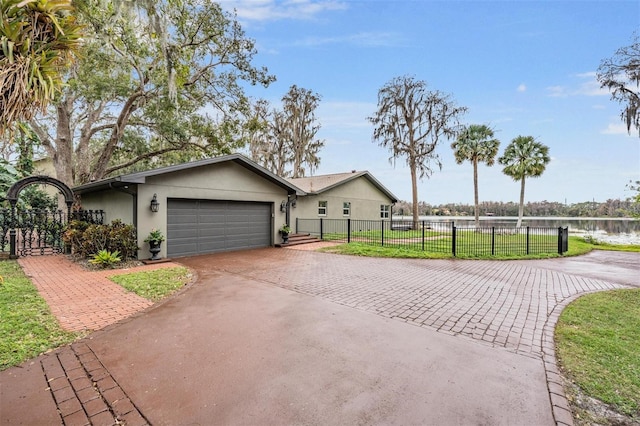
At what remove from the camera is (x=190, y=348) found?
3.51 metres

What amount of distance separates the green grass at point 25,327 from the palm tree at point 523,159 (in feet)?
95.1

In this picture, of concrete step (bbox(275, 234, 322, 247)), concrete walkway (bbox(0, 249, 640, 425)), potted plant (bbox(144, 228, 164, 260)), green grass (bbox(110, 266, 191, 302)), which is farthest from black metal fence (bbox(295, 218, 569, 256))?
green grass (bbox(110, 266, 191, 302))

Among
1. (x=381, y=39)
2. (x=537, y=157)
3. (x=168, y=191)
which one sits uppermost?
(x=381, y=39)

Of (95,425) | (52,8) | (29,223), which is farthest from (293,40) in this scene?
(95,425)

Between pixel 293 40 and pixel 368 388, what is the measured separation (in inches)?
578

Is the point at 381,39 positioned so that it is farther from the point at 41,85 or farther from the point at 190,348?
the point at 190,348

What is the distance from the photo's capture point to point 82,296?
220 inches

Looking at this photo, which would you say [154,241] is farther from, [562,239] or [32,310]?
[562,239]

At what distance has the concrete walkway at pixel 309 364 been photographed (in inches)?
94.5

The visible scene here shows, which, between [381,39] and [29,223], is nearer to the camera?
[29,223]

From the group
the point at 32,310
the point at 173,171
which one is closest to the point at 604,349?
the point at 32,310

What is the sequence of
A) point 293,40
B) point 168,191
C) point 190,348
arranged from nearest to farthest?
point 190,348, point 168,191, point 293,40

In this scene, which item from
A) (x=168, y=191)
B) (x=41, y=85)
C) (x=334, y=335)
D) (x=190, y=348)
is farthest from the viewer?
(x=168, y=191)

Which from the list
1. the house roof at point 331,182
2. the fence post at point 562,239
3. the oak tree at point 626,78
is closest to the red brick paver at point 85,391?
the oak tree at point 626,78
